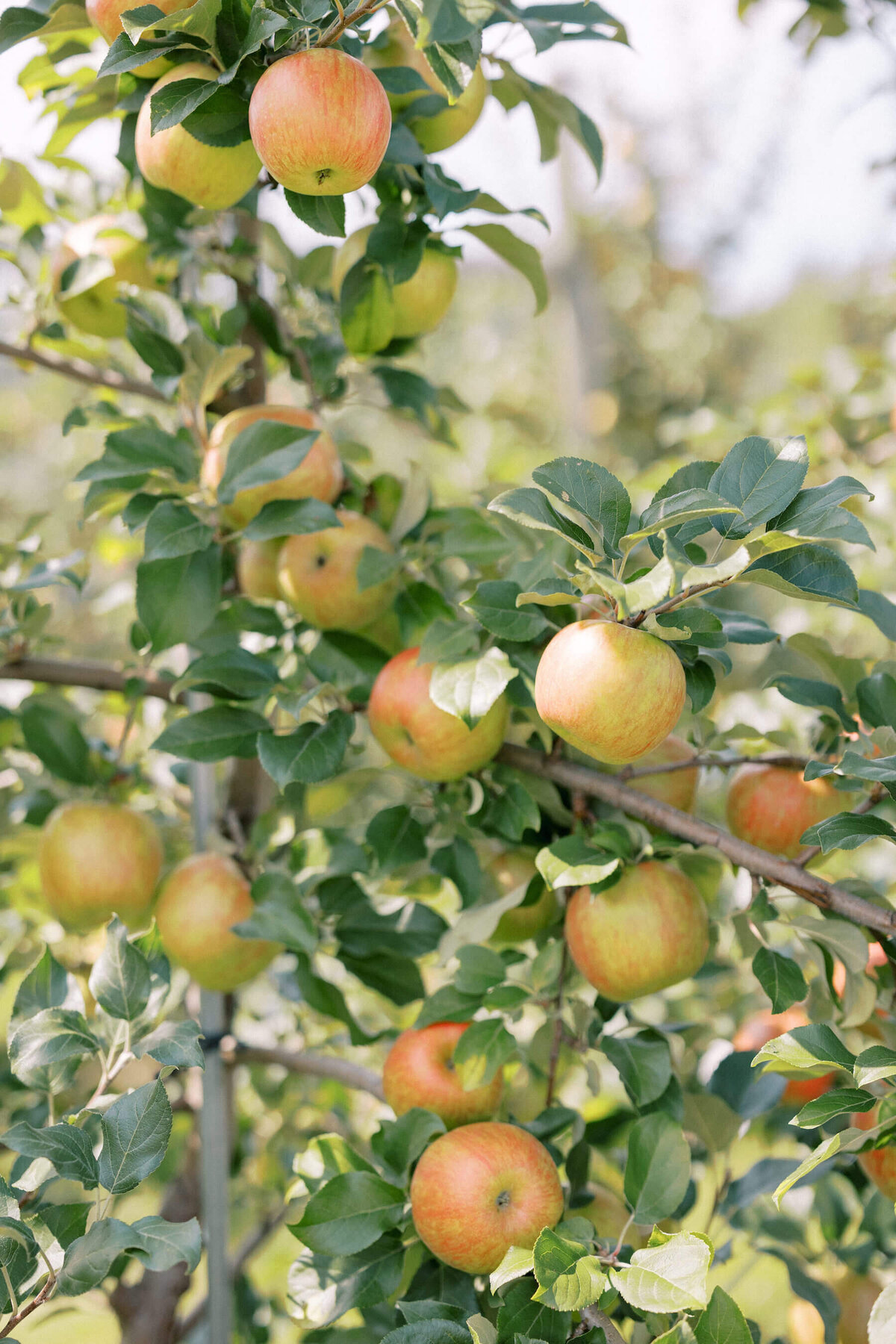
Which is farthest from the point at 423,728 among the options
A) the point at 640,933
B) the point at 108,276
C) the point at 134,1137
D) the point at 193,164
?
the point at 108,276

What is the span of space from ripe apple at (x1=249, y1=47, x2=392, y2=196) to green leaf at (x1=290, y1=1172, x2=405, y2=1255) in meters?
A: 0.61

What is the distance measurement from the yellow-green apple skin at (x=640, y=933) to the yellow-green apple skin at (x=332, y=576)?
304 mm

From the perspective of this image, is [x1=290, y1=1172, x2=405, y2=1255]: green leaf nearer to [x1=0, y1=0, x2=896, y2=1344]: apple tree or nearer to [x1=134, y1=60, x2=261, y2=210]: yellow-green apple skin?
[x1=0, y1=0, x2=896, y2=1344]: apple tree

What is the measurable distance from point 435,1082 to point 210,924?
250mm

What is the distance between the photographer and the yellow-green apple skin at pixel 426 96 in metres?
0.73

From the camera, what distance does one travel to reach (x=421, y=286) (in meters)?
0.79

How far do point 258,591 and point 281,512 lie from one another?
19cm

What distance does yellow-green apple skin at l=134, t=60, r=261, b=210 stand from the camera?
2.05 ft

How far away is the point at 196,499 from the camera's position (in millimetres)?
755

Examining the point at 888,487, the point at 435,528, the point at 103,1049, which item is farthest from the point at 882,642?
the point at 103,1049

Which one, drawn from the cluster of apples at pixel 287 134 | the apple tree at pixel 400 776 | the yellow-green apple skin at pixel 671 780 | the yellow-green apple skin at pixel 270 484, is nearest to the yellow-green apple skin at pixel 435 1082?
the apple tree at pixel 400 776

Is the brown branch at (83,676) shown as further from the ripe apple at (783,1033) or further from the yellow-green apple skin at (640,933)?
the ripe apple at (783,1033)

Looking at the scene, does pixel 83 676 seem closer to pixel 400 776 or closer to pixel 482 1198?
pixel 400 776

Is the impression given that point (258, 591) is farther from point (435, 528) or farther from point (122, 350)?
point (122, 350)
